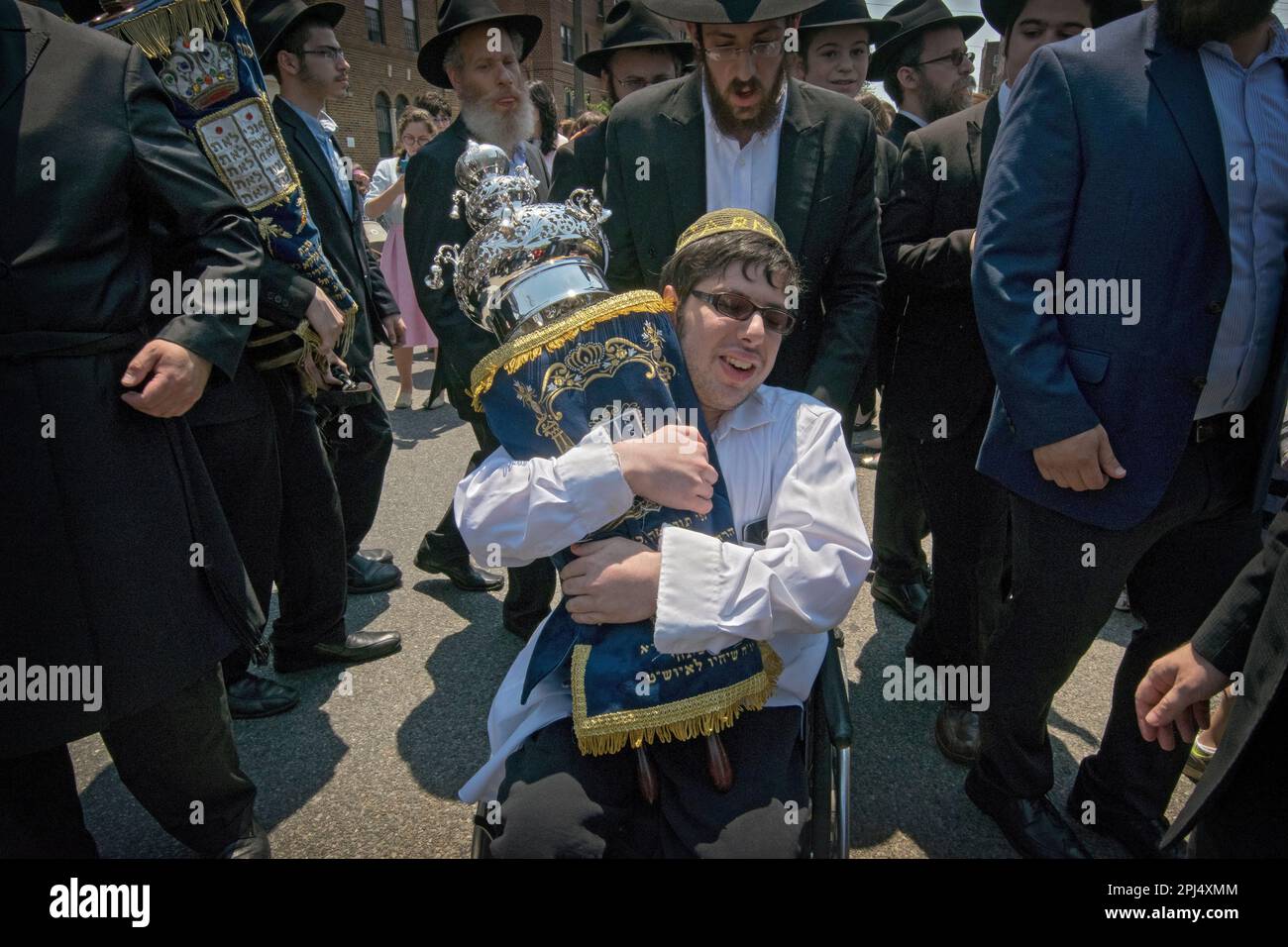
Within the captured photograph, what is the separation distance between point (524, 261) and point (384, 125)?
27844 millimetres

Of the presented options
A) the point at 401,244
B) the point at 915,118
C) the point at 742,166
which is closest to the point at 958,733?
the point at 742,166

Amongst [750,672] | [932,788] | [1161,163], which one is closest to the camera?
[750,672]

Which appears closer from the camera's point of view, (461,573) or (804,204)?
(804,204)

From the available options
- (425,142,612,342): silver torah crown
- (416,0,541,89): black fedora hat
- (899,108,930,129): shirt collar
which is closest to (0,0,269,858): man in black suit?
(425,142,612,342): silver torah crown

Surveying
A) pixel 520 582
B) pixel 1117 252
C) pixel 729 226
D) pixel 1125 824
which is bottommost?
pixel 1125 824

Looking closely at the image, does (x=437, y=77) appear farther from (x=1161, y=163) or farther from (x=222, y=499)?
(x=1161, y=163)

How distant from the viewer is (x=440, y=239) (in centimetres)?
301

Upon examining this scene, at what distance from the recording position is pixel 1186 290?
188 cm

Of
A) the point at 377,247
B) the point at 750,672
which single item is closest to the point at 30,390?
the point at 750,672

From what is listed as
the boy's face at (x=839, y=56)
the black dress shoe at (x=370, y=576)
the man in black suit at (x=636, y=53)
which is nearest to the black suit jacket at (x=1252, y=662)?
the black dress shoe at (x=370, y=576)

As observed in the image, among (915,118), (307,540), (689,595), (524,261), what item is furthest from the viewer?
(915,118)

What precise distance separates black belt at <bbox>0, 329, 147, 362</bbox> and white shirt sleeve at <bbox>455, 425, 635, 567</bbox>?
2.99ft

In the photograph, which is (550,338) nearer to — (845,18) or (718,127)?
(718,127)
